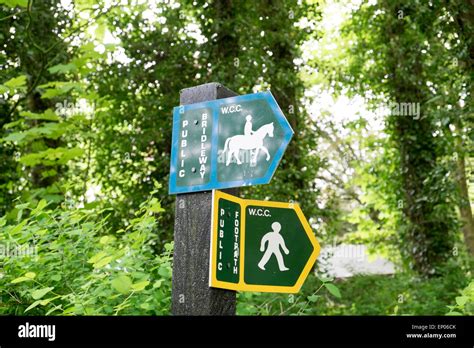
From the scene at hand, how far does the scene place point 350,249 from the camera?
82.2ft

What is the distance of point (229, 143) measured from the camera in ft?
11.7

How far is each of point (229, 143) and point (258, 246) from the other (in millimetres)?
583

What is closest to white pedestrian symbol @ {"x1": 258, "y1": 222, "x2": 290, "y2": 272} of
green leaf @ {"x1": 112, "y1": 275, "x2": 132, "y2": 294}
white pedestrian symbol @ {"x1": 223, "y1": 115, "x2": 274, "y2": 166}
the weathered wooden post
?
the weathered wooden post

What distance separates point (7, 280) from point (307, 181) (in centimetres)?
1088

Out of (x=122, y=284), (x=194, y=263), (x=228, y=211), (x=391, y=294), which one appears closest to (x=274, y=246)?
(x=228, y=211)

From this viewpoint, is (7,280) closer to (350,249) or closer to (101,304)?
(101,304)

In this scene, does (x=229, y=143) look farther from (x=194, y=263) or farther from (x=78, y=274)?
(x=78, y=274)

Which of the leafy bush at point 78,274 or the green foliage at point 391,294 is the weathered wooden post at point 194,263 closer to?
the leafy bush at point 78,274

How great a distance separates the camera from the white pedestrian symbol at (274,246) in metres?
3.67

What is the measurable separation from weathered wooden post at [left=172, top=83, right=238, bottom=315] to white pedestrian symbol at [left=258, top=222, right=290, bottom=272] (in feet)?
0.88

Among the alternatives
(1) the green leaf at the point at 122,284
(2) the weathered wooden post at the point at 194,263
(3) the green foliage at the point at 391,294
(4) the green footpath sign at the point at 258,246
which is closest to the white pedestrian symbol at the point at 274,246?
(4) the green footpath sign at the point at 258,246

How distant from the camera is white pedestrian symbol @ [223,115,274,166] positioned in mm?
3523

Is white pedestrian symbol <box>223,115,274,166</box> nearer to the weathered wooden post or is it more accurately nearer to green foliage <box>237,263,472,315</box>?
the weathered wooden post
